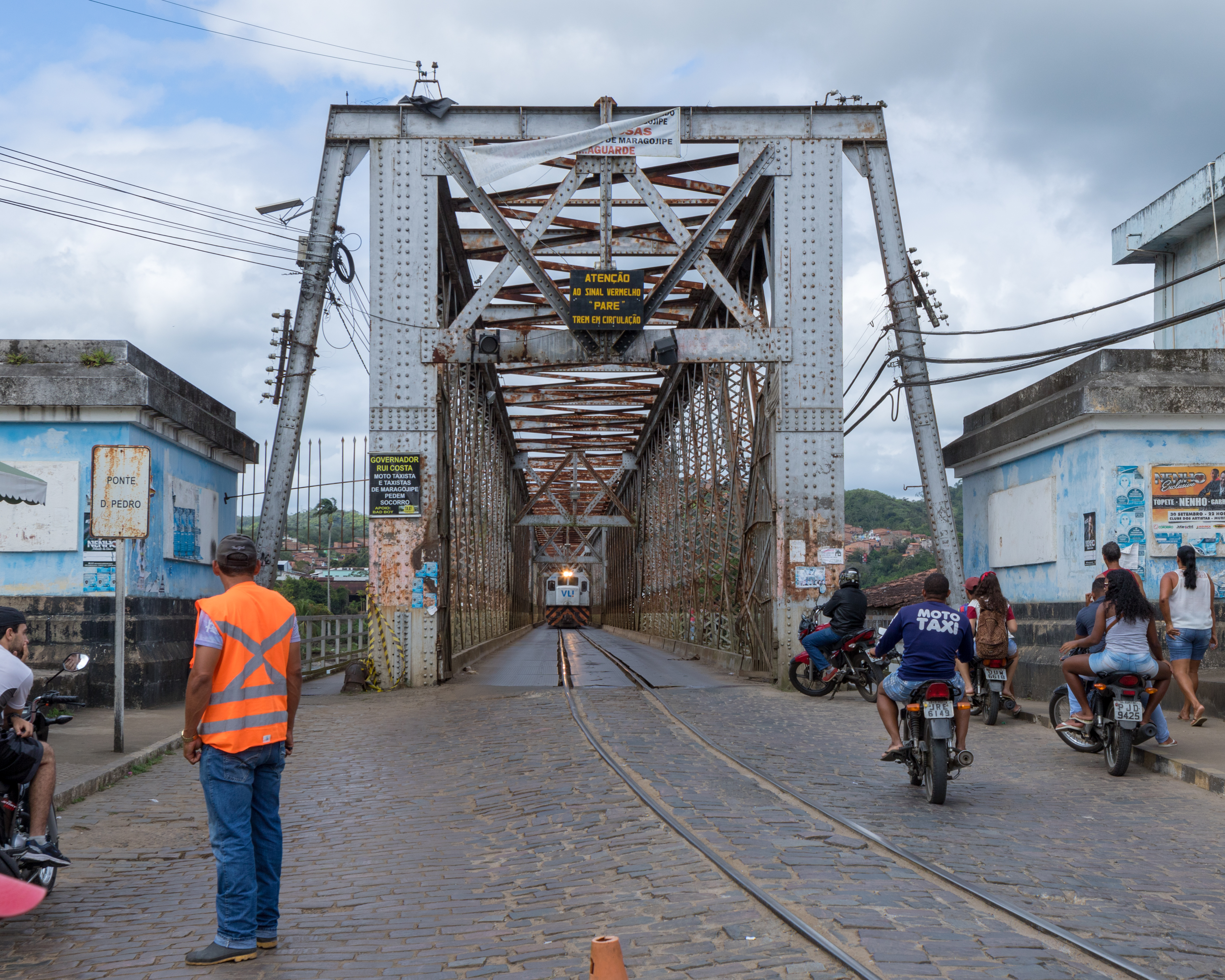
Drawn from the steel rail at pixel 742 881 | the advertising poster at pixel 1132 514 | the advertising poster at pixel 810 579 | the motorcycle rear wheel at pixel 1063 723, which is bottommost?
the steel rail at pixel 742 881

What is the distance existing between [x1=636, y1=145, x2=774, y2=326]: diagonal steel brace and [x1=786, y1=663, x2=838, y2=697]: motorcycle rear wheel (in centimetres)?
529

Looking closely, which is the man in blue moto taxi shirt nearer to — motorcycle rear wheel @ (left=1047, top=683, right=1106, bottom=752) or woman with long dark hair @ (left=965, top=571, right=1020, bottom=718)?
motorcycle rear wheel @ (left=1047, top=683, right=1106, bottom=752)

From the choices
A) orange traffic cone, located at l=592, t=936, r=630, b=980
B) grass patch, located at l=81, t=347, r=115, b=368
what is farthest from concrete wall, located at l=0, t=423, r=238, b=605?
orange traffic cone, located at l=592, t=936, r=630, b=980

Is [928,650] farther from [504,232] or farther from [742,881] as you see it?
[504,232]

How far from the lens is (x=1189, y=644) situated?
10508mm

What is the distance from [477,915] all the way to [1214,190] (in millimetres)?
25030

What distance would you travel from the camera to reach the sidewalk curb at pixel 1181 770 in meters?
7.91

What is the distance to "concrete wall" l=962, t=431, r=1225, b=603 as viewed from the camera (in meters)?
12.6

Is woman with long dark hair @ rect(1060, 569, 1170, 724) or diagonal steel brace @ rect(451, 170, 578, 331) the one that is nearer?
woman with long dark hair @ rect(1060, 569, 1170, 724)

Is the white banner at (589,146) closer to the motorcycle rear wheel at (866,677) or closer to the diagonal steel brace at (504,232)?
the diagonal steel brace at (504,232)

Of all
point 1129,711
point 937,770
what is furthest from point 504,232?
point 937,770

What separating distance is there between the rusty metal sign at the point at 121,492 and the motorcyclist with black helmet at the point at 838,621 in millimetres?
7967

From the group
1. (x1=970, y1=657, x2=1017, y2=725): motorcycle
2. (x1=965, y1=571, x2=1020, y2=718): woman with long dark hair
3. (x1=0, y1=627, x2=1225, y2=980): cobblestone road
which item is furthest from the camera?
(x1=970, y1=657, x2=1017, y2=725): motorcycle

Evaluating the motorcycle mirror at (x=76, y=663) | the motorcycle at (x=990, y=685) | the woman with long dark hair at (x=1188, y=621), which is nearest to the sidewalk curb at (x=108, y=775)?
the motorcycle mirror at (x=76, y=663)
